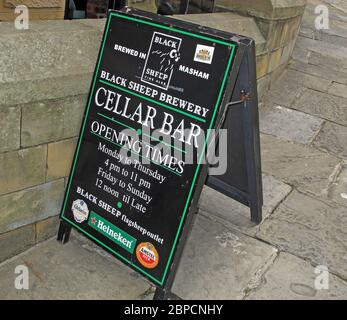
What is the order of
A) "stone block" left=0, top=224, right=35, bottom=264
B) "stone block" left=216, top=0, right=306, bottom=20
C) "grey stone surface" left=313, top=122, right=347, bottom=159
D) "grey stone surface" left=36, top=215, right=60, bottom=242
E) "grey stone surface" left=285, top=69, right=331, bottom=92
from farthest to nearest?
1. "grey stone surface" left=285, top=69, right=331, bottom=92
2. "grey stone surface" left=313, top=122, right=347, bottom=159
3. "stone block" left=216, top=0, right=306, bottom=20
4. "grey stone surface" left=36, top=215, right=60, bottom=242
5. "stone block" left=0, top=224, right=35, bottom=264

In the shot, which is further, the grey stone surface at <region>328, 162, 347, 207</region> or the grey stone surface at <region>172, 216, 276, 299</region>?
the grey stone surface at <region>328, 162, 347, 207</region>

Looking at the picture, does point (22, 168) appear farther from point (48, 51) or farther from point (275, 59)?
point (275, 59)

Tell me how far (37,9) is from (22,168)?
3.56 m

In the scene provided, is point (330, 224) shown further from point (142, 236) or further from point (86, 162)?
point (86, 162)

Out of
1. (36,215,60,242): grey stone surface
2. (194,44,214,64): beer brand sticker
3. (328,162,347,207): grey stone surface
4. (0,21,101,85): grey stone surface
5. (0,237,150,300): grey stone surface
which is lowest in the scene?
(0,237,150,300): grey stone surface

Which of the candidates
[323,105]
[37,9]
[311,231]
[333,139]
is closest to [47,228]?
[311,231]

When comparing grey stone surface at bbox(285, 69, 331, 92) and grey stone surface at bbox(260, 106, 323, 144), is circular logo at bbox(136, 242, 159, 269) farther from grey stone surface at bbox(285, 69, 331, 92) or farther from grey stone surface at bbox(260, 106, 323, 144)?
grey stone surface at bbox(285, 69, 331, 92)

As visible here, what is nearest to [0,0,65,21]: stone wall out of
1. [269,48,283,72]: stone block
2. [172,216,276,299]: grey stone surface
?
[269,48,283,72]: stone block

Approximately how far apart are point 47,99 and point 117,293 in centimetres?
135

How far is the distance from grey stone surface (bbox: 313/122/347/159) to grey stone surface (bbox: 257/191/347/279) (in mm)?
1226

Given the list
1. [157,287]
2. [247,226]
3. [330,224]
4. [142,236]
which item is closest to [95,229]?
[142,236]

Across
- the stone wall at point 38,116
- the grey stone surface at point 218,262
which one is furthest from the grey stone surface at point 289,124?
the stone wall at point 38,116

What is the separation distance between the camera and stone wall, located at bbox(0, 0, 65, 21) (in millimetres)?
5504

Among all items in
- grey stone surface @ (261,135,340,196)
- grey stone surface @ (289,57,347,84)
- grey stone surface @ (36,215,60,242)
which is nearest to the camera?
grey stone surface @ (36,215,60,242)
